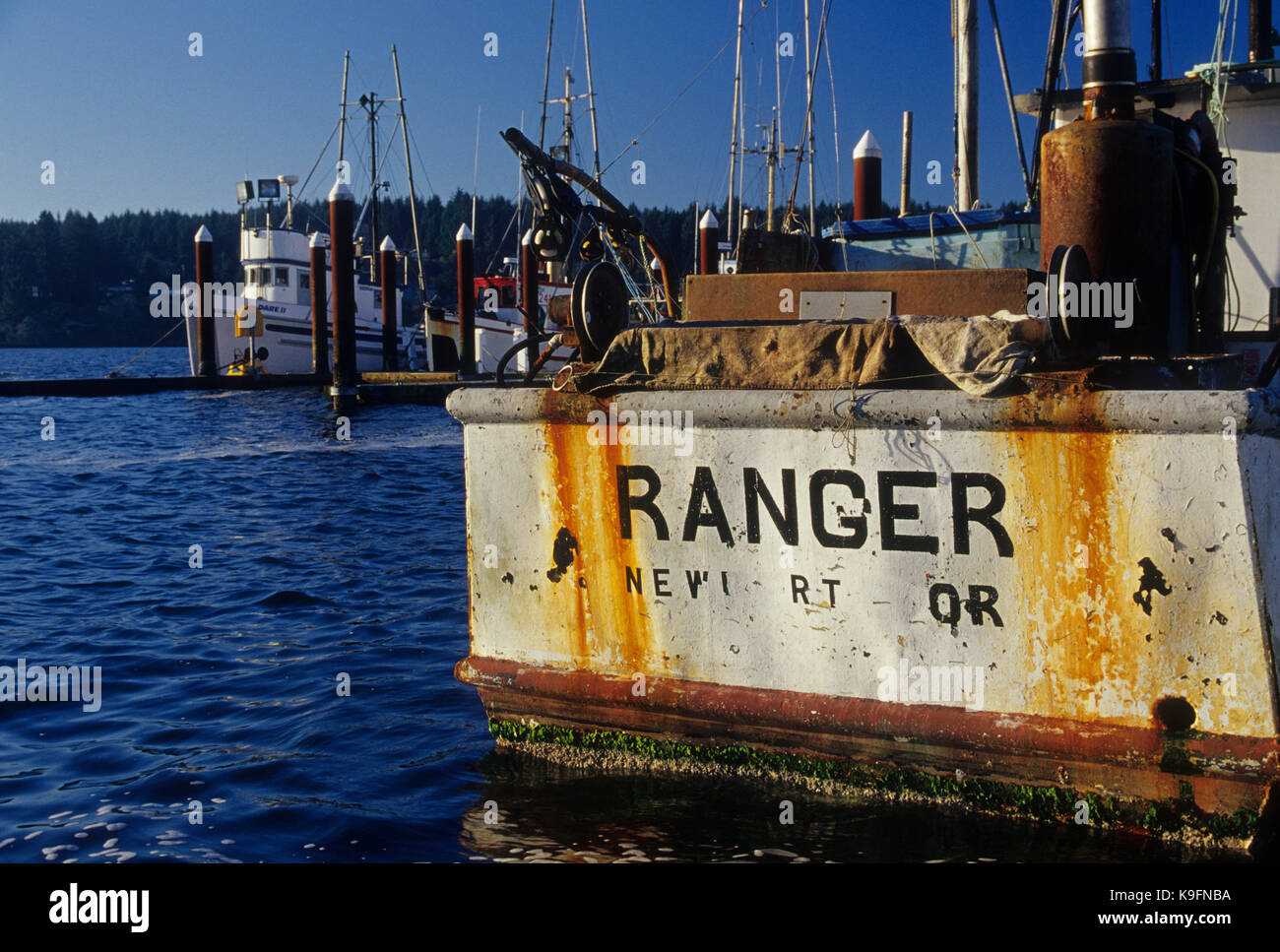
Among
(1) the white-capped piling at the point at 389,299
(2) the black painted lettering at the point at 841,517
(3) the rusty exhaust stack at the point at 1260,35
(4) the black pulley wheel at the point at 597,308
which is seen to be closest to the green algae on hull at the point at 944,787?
(2) the black painted lettering at the point at 841,517

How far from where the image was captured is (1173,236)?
448 centimetres

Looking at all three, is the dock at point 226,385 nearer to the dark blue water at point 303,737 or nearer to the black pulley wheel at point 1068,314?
the dark blue water at point 303,737

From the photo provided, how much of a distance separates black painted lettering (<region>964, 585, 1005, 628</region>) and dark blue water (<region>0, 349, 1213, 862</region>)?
0.69 m

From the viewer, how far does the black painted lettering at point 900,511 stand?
364 cm

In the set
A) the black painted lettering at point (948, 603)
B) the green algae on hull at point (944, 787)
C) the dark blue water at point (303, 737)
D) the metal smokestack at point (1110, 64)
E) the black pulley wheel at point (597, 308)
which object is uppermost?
the metal smokestack at point (1110, 64)

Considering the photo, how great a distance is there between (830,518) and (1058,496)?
0.69 meters

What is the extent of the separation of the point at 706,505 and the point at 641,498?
24 centimetres

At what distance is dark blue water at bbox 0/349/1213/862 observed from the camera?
12.9 ft

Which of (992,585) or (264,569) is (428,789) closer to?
(992,585)

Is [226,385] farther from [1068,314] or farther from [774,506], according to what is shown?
[1068,314]

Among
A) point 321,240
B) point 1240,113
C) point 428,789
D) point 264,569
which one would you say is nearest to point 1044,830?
point 428,789

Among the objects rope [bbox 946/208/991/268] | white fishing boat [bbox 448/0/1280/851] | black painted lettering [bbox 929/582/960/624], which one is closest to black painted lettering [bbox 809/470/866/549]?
white fishing boat [bbox 448/0/1280/851]

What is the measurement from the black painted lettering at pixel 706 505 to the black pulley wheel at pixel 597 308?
27.0 inches

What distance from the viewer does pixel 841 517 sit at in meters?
3.77
